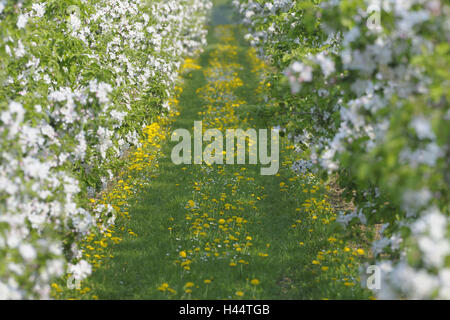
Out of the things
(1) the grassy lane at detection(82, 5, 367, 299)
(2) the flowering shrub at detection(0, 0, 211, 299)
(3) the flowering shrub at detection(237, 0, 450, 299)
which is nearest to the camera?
(3) the flowering shrub at detection(237, 0, 450, 299)

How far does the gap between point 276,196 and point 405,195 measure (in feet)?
18.2

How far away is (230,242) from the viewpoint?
698 cm

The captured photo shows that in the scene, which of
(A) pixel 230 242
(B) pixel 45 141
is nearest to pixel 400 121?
(B) pixel 45 141

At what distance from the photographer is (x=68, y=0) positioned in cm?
643

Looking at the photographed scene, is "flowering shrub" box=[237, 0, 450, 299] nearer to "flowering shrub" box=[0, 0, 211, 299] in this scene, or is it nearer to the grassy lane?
the grassy lane

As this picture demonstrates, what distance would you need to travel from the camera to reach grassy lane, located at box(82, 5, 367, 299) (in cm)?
587

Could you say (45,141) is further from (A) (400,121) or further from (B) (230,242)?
(A) (400,121)

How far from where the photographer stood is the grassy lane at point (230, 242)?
5.87m

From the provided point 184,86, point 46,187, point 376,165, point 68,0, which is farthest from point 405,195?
point 184,86

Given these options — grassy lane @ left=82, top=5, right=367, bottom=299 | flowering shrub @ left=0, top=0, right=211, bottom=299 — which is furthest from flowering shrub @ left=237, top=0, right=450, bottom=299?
flowering shrub @ left=0, top=0, right=211, bottom=299

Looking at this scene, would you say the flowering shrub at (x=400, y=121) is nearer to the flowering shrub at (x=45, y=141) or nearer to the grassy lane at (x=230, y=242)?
the grassy lane at (x=230, y=242)

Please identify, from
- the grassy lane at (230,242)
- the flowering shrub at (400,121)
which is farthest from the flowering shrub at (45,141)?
the flowering shrub at (400,121)

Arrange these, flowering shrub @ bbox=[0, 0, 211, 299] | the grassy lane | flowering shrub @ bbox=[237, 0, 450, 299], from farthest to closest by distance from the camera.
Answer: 1. the grassy lane
2. flowering shrub @ bbox=[0, 0, 211, 299]
3. flowering shrub @ bbox=[237, 0, 450, 299]

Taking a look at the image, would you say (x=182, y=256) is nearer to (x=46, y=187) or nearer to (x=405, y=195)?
(x=46, y=187)
